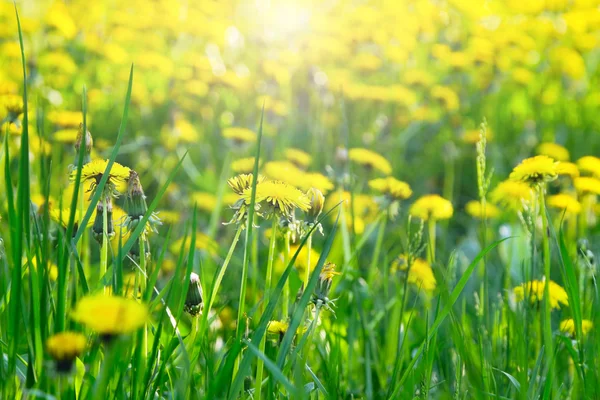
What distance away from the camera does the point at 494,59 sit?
4184 millimetres

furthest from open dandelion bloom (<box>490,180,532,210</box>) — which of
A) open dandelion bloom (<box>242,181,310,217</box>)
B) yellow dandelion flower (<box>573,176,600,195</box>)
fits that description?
open dandelion bloom (<box>242,181,310,217</box>)

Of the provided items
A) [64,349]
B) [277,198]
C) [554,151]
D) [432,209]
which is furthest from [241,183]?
[554,151]

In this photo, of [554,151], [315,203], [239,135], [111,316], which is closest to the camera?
[111,316]

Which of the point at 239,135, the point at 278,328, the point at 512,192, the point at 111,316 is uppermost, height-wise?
the point at 239,135

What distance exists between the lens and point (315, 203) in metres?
1.25

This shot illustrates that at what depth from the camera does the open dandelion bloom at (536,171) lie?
4.34ft

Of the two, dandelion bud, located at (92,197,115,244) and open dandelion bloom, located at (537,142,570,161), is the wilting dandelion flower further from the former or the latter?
open dandelion bloom, located at (537,142,570,161)

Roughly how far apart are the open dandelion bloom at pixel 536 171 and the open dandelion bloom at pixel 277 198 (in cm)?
47

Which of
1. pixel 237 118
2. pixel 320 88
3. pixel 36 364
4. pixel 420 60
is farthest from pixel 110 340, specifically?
pixel 420 60

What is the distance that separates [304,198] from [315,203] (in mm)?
97

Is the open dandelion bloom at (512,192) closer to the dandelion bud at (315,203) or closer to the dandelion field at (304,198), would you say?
the dandelion field at (304,198)

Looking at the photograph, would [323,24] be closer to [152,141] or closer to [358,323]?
[152,141]

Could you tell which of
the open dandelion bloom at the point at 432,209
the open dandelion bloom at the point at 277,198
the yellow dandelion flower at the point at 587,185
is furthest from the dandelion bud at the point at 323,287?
the yellow dandelion flower at the point at 587,185

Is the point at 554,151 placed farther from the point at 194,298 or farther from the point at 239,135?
the point at 194,298
